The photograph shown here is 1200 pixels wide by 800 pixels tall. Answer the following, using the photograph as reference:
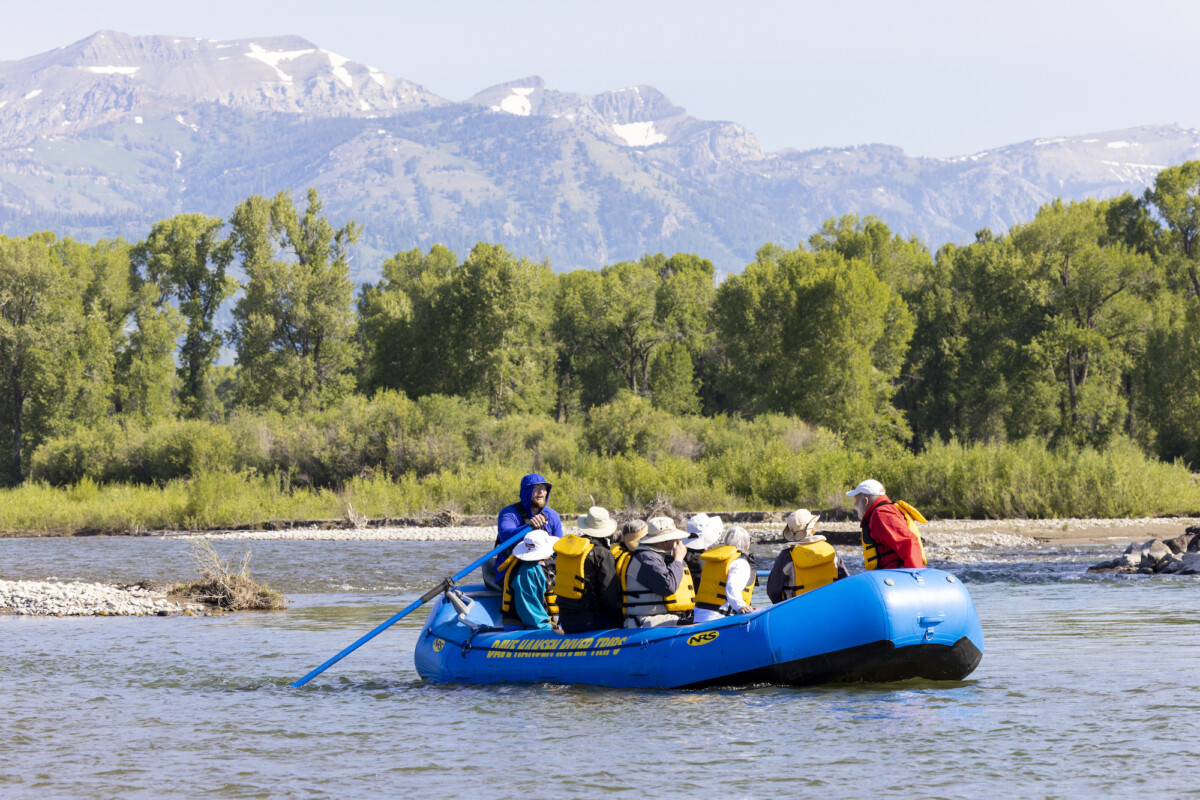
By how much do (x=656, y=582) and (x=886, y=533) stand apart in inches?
87.4

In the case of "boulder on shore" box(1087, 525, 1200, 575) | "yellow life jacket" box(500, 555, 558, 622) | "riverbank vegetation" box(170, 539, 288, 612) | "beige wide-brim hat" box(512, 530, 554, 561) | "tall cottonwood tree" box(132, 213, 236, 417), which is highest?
"tall cottonwood tree" box(132, 213, 236, 417)

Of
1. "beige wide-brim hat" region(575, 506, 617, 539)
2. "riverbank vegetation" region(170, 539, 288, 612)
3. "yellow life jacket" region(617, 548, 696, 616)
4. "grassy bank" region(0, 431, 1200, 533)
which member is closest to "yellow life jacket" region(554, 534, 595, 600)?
"beige wide-brim hat" region(575, 506, 617, 539)

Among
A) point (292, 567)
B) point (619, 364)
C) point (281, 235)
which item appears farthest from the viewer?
point (619, 364)

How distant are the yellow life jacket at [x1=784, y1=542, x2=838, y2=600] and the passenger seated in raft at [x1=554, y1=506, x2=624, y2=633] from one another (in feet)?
5.68

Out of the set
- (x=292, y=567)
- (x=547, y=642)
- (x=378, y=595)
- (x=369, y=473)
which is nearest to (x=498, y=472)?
(x=369, y=473)

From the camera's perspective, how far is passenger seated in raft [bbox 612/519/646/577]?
11.6 metres

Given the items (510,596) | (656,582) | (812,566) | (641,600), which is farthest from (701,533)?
(510,596)

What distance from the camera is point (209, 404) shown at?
62.1 m

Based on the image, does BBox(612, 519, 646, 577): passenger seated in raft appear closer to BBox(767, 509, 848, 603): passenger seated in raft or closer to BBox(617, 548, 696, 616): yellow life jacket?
BBox(617, 548, 696, 616): yellow life jacket

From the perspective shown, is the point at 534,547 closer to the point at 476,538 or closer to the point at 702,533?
the point at 702,533

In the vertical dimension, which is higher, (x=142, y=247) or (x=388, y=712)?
(x=142, y=247)

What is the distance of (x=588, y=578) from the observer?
12.0 m

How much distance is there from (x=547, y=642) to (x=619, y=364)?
5666cm

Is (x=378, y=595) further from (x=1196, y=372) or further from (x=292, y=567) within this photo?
(x=1196, y=372)
